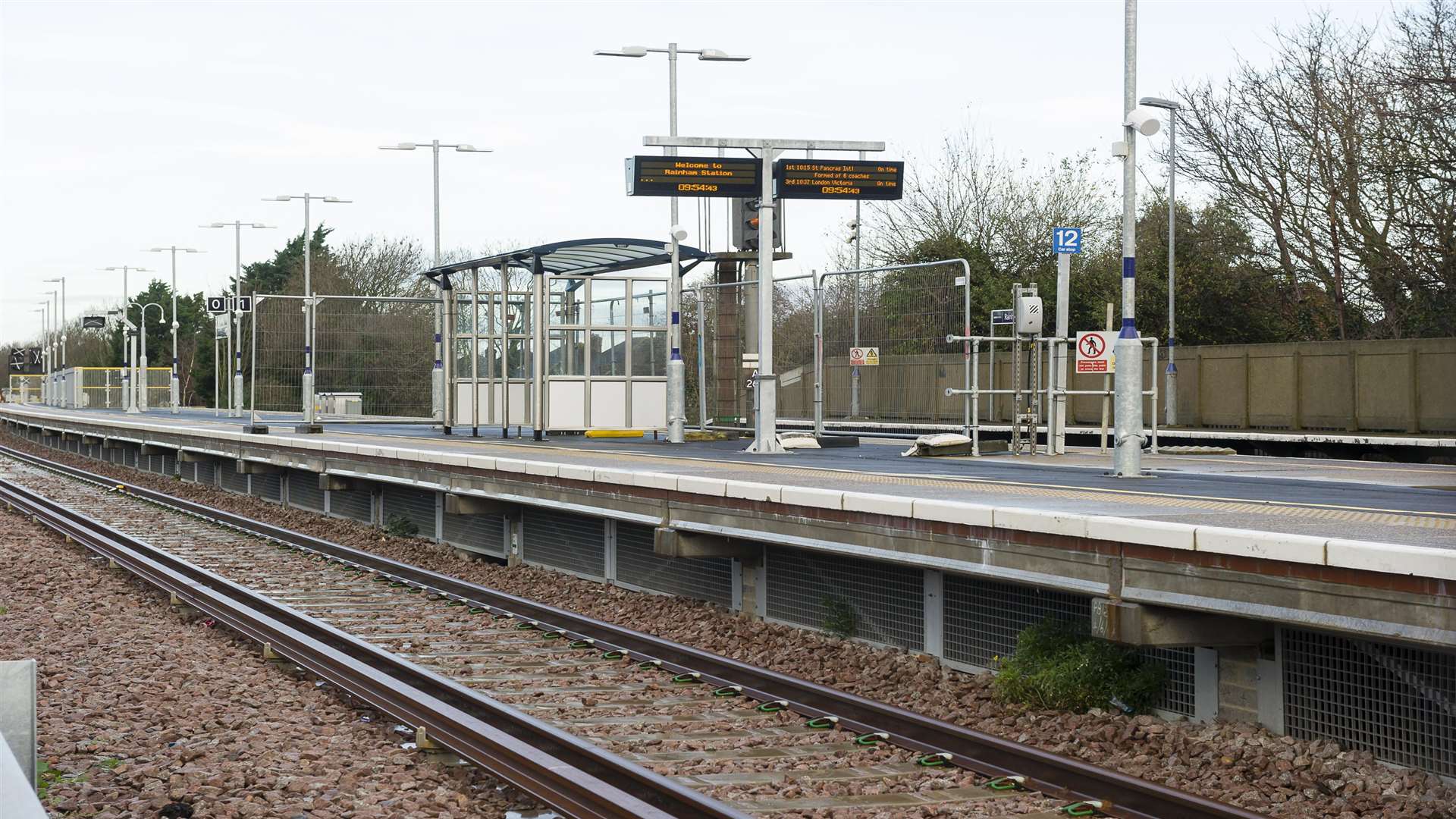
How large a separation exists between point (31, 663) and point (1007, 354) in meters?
28.0

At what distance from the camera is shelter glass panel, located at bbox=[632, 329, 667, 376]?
1112 inches

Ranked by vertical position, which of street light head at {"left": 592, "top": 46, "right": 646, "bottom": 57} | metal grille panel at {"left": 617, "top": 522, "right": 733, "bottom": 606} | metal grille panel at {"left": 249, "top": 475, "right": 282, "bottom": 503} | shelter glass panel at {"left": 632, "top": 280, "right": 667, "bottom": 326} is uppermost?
street light head at {"left": 592, "top": 46, "right": 646, "bottom": 57}

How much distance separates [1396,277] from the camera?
105 ft

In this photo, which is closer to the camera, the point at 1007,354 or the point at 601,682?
the point at 601,682

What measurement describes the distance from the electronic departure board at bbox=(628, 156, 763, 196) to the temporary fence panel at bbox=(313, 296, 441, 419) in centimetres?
2093

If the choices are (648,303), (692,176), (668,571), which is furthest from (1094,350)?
(648,303)

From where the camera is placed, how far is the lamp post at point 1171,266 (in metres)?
31.1

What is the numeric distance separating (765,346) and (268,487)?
11681mm

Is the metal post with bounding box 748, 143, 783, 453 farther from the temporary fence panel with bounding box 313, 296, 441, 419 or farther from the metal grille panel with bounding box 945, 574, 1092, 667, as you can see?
the temporary fence panel with bounding box 313, 296, 441, 419

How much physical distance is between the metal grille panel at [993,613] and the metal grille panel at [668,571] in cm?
292

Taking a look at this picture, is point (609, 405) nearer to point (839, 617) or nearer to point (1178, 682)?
point (839, 617)

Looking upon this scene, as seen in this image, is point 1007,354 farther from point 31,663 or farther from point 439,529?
point 31,663

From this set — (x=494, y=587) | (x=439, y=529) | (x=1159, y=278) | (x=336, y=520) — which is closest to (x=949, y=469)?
(x=494, y=587)

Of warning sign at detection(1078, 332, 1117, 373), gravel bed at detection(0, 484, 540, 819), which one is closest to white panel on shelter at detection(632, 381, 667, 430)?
warning sign at detection(1078, 332, 1117, 373)
